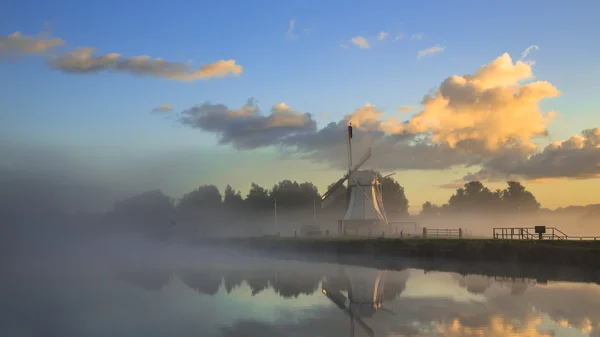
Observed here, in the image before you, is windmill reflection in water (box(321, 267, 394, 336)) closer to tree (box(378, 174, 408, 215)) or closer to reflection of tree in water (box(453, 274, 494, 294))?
reflection of tree in water (box(453, 274, 494, 294))

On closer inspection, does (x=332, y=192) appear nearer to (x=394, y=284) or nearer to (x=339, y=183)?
(x=339, y=183)

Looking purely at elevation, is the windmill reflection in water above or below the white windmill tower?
below

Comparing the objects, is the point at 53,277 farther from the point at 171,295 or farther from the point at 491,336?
the point at 491,336

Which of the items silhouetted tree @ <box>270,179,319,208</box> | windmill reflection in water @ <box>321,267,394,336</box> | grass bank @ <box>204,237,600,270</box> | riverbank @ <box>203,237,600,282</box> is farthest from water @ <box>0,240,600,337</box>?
silhouetted tree @ <box>270,179,319,208</box>

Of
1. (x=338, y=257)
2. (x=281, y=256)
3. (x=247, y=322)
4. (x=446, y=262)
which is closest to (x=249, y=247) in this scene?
(x=281, y=256)

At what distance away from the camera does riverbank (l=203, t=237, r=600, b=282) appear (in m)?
51.9

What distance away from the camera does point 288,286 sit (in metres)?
46.8

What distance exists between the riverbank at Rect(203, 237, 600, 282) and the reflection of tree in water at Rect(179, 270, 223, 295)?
18028 millimetres

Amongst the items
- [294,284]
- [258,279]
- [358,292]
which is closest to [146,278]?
[258,279]

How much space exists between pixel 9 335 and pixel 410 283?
97.1 ft

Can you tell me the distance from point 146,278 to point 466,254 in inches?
1305

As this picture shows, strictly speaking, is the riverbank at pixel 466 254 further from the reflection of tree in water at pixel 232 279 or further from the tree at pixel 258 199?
the tree at pixel 258 199

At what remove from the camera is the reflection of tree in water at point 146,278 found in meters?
50.1

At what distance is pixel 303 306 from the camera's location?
3559 cm
